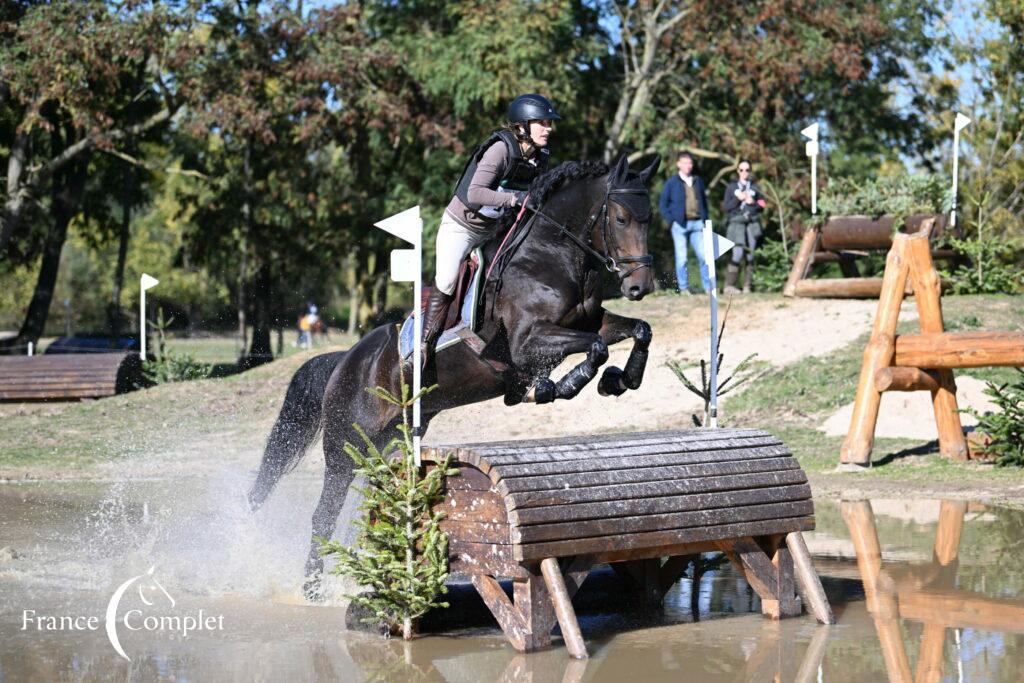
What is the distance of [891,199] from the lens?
17.2 m

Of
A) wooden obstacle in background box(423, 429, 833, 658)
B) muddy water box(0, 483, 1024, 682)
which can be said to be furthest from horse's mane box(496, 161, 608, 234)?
muddy water box(0, 483, 1024, 682)

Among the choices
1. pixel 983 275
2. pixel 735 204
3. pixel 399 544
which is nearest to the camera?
pixel 399 544

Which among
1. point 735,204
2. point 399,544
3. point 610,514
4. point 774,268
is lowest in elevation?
point 399,544

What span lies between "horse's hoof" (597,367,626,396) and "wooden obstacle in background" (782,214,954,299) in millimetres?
10463

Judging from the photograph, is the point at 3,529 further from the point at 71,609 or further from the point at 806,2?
the point at 806,2

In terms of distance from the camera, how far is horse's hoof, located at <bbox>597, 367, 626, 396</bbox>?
7.10 meters

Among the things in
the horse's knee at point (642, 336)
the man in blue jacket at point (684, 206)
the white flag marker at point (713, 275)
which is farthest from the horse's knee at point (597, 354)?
the man in blue jacket at point (684, 206)

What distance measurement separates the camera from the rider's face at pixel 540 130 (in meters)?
7.07

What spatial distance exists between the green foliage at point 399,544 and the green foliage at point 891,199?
12.1 meters

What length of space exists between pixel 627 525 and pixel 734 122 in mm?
21240

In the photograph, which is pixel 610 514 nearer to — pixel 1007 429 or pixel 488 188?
pixel 488 188

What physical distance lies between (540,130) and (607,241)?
697 millimetres

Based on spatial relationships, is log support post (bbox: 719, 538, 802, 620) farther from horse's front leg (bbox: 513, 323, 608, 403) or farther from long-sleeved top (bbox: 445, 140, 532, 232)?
long-sleeved top (bbox: 445, 140, 532, 232)

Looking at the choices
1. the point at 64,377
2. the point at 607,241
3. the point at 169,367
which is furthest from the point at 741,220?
the point at 607,241
